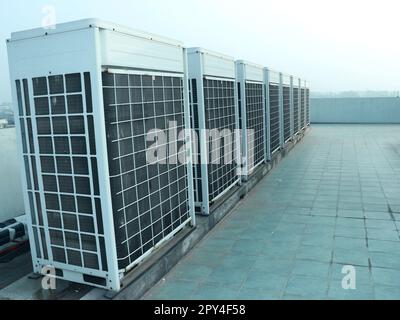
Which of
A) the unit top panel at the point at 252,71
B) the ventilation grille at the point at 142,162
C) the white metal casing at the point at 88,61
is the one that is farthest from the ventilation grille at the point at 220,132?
the white metal casing at the point at 88,61

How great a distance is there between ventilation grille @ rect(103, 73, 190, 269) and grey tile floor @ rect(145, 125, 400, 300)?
2.46 feet

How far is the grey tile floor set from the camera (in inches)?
180

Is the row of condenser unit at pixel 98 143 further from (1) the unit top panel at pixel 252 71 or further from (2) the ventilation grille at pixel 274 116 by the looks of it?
(2) the ventilation grille at pixel 274 116

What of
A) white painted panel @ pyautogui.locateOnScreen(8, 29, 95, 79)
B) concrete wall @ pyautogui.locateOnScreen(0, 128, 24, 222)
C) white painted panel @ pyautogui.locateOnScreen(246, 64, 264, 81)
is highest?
white painted panel @ pyautogui.locateOnScreen(246, 64, 264, 81)

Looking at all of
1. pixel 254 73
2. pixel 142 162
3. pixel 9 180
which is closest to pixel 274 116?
pixel 254 73

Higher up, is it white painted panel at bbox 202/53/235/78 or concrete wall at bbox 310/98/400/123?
white painted panel at bbox 202/53/235/78

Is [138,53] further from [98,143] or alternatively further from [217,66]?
[217,66]

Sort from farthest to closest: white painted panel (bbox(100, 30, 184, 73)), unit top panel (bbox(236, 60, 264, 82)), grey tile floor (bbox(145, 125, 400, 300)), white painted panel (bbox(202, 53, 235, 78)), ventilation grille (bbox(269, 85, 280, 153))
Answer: ventilation grille (bbox(269, 85, 280, 153))
unit top panel (bbox(236, 60, 264, 82))
white painted panel (bbox(202, 53, 235, 78))
grey tile floor (bbox(145, 125, 400, 300))
white painted panel (bbox(100, 30, 184, 73))

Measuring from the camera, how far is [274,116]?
12.5m

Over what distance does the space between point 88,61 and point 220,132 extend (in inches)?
160

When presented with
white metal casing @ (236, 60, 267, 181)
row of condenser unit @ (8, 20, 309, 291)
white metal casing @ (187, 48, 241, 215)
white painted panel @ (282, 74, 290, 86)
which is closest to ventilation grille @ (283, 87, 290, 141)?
white painted panel @ (282, 74, 290, 86)

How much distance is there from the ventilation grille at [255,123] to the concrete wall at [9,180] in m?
5.26

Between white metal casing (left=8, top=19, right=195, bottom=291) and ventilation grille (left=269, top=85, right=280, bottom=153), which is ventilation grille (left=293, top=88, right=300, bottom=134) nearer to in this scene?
ventilation grille (left=269, top=85, right=280, bottom=153)

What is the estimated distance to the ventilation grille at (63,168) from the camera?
3.84 m
